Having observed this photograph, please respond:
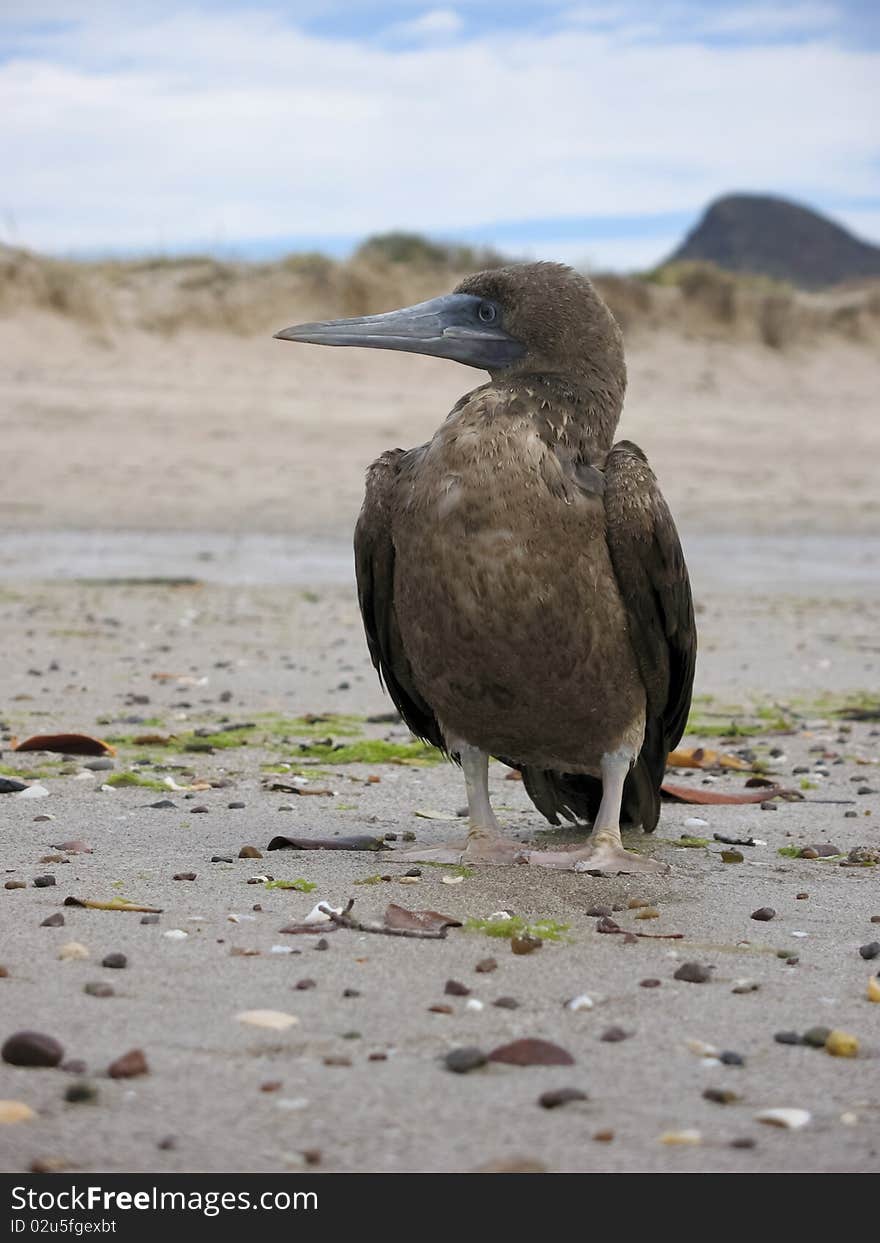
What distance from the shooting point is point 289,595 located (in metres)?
14.4

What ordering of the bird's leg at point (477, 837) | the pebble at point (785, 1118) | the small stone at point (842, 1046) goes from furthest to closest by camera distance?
the bird's leg at point (477, 837), the small stone at point (842, 1046), the pebble at point (785, 1118)

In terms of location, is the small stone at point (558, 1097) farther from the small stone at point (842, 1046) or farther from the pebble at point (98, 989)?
the pebble at point (98, 989)

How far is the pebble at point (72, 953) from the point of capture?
4.21 meters

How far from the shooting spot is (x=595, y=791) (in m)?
6.25

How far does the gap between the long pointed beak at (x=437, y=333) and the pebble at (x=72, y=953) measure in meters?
2.28

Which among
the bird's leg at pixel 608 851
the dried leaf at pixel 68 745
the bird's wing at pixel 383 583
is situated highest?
the bird's wing at pixel 383 583

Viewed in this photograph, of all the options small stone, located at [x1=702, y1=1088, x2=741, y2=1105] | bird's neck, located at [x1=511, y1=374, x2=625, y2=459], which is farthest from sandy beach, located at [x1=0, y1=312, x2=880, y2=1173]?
bird's neck, located at [x1=511, y1=374, x2=625, y2=459]

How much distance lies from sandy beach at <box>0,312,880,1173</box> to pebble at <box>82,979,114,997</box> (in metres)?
0.02

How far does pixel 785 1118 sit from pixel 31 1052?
1.52m

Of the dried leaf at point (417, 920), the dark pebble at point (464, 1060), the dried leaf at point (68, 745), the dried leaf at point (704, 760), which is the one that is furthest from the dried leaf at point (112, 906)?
the dried leaf at point (704, 760)

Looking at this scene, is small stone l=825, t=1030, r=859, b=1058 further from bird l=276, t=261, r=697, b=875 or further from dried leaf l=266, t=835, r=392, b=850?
dried leaf l=266, t=835, r=392, b=850

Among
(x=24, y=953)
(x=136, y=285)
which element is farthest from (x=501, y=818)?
(x=136, y=285)

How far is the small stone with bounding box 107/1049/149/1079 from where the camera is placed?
11.2ft

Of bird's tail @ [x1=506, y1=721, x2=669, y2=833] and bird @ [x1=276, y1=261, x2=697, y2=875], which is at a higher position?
bird @ [x1=276, y1=261, x2=697, y2=875]
